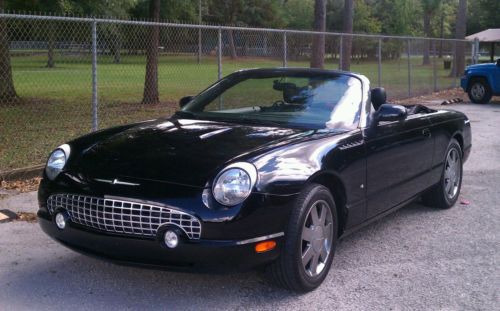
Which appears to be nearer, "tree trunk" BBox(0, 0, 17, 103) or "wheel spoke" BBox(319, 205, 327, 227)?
"wheel spoke" BBox(319, 205, 327, 227)

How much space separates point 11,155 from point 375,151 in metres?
5.73

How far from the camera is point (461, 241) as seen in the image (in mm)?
5363

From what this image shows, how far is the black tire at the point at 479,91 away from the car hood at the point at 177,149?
15.4 metres

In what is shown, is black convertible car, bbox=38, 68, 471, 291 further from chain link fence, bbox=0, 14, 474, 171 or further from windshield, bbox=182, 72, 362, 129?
chain link fence, bbox=0, 14, 474, 171

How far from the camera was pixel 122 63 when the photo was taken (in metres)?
15.0

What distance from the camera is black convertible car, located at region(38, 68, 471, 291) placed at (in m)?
3.62

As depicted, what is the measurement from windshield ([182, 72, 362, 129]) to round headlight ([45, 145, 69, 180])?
48.3 inches

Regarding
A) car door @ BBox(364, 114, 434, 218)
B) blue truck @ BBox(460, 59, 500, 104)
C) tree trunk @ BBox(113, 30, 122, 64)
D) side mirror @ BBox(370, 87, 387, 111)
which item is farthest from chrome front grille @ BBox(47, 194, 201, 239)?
blue truck @ BBox(460, 59, 500, 104)

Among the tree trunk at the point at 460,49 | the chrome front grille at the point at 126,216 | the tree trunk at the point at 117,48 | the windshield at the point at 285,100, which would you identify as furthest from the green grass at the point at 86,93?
the chrome front grille at the point at 126,216

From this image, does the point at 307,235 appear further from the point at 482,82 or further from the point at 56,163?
the point at 482,82

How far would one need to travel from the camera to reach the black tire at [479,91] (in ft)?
60.1

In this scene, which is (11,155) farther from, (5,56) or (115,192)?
(5,56)

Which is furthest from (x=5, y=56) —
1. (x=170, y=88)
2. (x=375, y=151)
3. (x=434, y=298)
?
(x=434, y=298)

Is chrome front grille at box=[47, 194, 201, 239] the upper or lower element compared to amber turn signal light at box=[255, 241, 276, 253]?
upper
